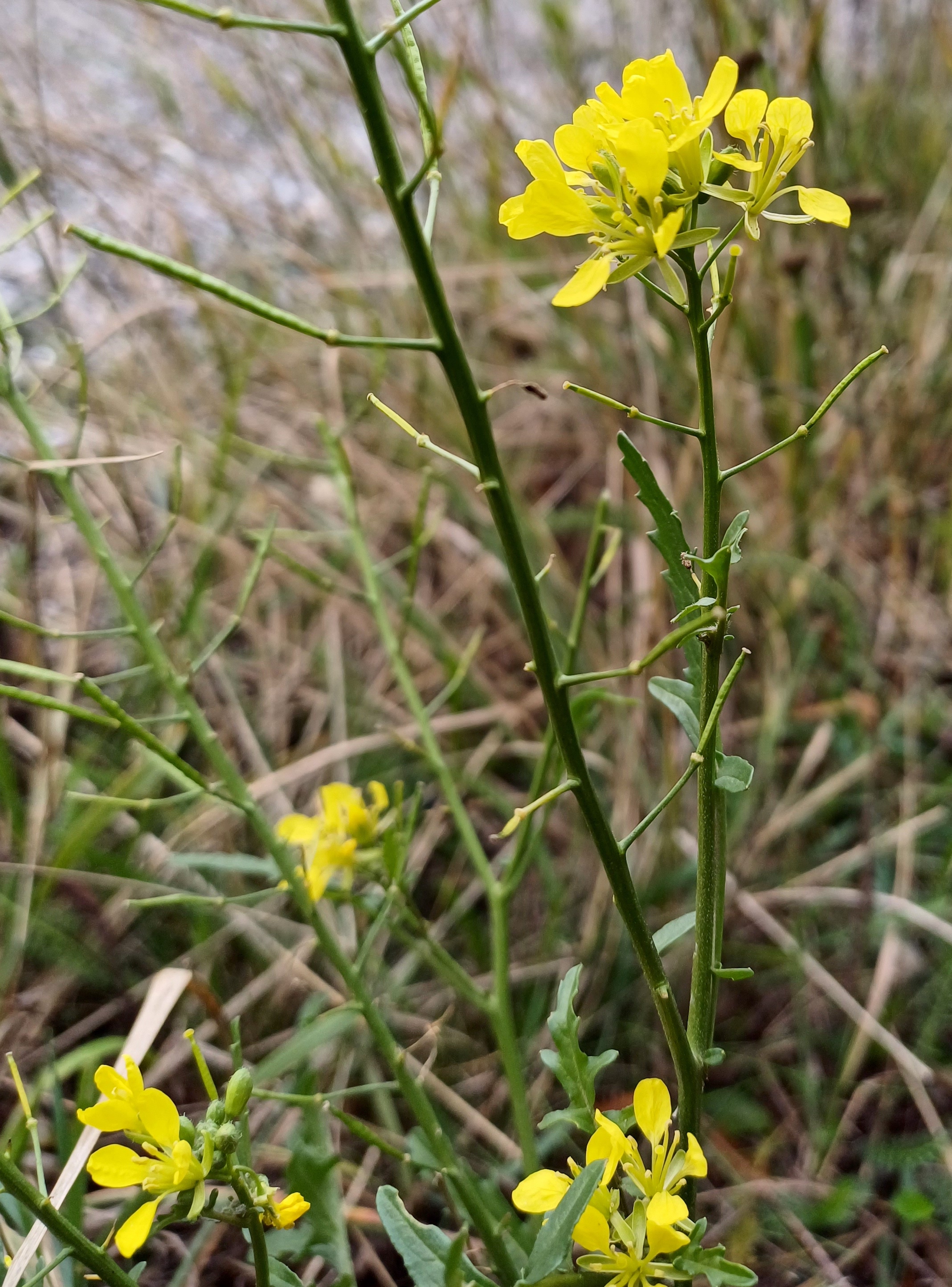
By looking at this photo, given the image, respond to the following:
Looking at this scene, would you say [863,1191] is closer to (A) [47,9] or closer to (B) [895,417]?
(B) [895,417]

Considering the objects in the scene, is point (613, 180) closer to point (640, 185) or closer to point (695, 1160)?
point (640, 185)

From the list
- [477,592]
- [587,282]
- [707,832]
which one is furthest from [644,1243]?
[477,592]

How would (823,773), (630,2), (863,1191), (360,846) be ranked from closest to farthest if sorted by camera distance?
(360,846) < (863,1191) < (823,773) < (630,2)

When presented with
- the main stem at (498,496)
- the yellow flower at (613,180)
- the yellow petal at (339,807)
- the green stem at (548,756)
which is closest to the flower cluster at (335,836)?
the yellow petal at (339,807)

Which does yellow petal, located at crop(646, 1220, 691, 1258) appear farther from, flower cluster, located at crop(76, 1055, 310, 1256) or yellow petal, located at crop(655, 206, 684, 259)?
yellow petal, located at crop(655, 206, 684, 259)

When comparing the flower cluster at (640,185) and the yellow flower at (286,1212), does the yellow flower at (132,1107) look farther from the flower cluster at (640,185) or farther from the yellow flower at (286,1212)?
the flower cluster at (640,185)

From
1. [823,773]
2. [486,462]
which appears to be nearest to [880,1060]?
[823,773]
